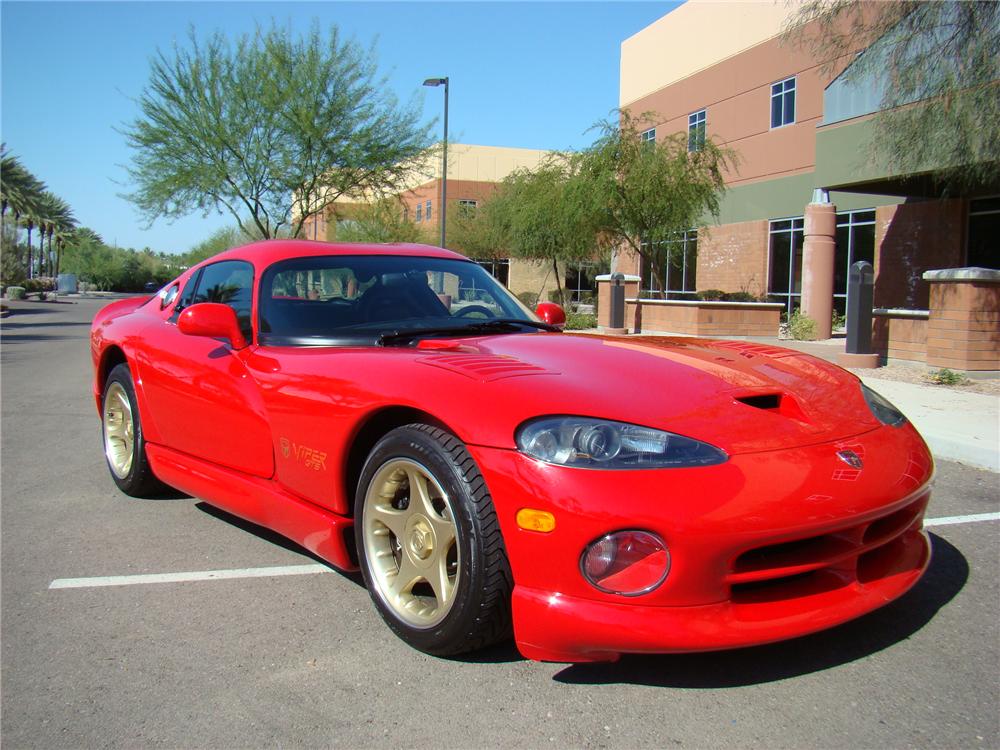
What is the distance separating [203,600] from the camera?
11.0 feet

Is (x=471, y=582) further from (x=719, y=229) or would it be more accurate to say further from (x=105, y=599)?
(x=719, y=229)

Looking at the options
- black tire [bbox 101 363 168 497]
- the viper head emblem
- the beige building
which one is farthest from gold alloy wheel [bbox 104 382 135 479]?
the beige building

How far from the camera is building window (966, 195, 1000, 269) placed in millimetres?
17609

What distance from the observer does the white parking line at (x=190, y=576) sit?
11.7ft

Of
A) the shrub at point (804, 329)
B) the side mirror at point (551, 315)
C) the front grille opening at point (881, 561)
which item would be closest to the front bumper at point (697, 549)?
the front grille opening at point (881, 561)

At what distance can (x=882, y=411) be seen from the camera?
3129mm

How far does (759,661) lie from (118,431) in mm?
3933

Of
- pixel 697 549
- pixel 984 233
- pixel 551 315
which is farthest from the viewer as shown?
pixel 984 233

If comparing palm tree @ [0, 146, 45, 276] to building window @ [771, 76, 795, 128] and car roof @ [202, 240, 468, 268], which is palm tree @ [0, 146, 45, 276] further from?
car roof @ [202, 240, 468, 268]

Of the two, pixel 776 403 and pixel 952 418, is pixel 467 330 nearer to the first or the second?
pixel 776 403

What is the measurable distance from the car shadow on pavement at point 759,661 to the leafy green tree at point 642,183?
1776 cm

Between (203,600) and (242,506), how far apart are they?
17.8 inches

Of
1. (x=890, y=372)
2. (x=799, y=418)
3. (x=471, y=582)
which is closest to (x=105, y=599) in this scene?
(x=471, y=582)

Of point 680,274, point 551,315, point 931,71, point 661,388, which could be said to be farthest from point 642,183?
point 661,388
